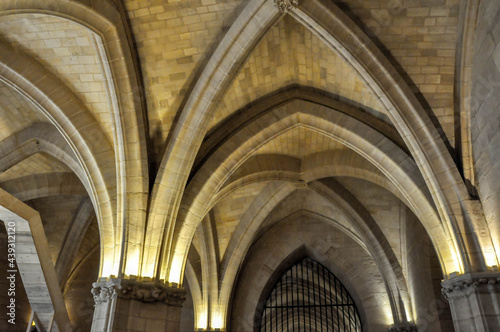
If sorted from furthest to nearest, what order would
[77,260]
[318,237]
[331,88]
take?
1. [318,237]
2. [77,260]
3. [331,88]

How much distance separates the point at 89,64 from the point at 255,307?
30.6 feet

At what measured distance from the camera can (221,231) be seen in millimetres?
13414

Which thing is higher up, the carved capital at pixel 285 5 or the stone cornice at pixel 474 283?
the carved capital at pixel 285 5

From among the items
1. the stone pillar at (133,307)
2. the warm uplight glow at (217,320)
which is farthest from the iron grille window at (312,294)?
the stone pillar at (133,307)

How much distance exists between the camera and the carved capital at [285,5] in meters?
7.11

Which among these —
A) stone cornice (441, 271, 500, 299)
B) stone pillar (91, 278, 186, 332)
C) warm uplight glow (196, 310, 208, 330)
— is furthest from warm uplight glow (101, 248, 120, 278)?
warm uplight glow (196, 310, 208, 330)

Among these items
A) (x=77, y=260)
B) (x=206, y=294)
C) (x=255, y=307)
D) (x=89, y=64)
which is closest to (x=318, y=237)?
(x=255, y=307)

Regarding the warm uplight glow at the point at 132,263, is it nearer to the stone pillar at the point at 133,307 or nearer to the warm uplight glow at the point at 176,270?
the stone pillar at the point at 133,307

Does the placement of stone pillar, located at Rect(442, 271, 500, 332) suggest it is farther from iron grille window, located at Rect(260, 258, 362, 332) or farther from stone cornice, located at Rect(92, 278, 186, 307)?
stone cornice, located at Rect(92, 278, 186, 307)

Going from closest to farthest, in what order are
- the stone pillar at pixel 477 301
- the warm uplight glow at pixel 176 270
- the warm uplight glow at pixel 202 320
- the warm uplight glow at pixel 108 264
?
the stone pillar at pixel 477 301
the warm uplight glow at pixel 108 264
the warm uplight glow at pixel 176 270
the warm uplight glow at pixel 202 320

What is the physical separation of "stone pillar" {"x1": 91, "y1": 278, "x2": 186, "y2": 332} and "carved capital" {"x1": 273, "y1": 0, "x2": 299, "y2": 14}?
16.5ft

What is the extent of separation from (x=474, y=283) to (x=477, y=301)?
0.27 m

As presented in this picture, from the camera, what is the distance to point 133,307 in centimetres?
741

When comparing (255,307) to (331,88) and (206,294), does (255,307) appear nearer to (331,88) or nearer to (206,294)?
(206,294)
